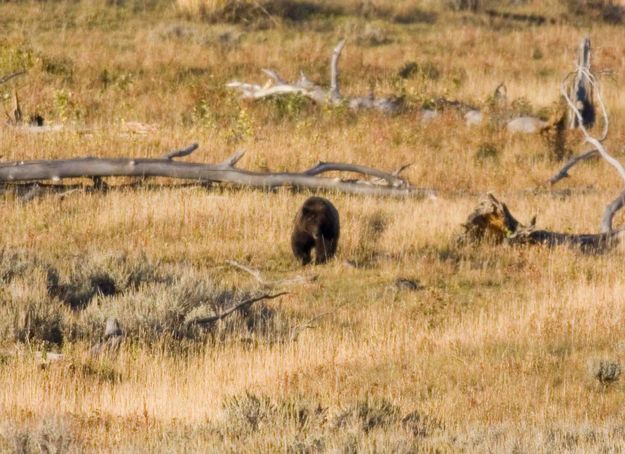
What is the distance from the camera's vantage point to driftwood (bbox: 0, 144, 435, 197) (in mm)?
17453

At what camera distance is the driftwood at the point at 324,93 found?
25984 millimetres

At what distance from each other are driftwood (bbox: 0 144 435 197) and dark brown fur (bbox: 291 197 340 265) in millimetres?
2971

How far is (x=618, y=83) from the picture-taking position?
2941cm

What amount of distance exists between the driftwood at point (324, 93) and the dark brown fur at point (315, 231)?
1082 centimetres

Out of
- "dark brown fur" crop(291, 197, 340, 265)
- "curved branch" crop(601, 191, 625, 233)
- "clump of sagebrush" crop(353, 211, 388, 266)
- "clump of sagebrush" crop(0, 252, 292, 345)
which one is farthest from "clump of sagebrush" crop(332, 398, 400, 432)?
"curved branch" crop(601, 191, 625, 233)

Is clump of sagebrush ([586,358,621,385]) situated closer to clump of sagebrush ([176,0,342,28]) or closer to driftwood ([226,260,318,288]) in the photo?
driftwood ([226,260,318,288])

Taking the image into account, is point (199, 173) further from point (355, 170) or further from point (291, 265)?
point (291, 265)

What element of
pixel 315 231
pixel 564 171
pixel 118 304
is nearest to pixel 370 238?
pixel 315 231

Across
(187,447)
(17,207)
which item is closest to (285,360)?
(187,447)

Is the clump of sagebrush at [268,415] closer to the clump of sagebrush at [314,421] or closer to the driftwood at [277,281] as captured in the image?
the clump of sagebrush at [314,421]

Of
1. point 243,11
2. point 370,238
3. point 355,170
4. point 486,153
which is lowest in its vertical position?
point 370,238

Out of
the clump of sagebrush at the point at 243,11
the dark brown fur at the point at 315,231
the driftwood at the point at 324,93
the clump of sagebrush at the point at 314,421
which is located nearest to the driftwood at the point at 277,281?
the dark brown fur at the point at 315,231

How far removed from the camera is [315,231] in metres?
14.7

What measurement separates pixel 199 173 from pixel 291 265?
341 cm
